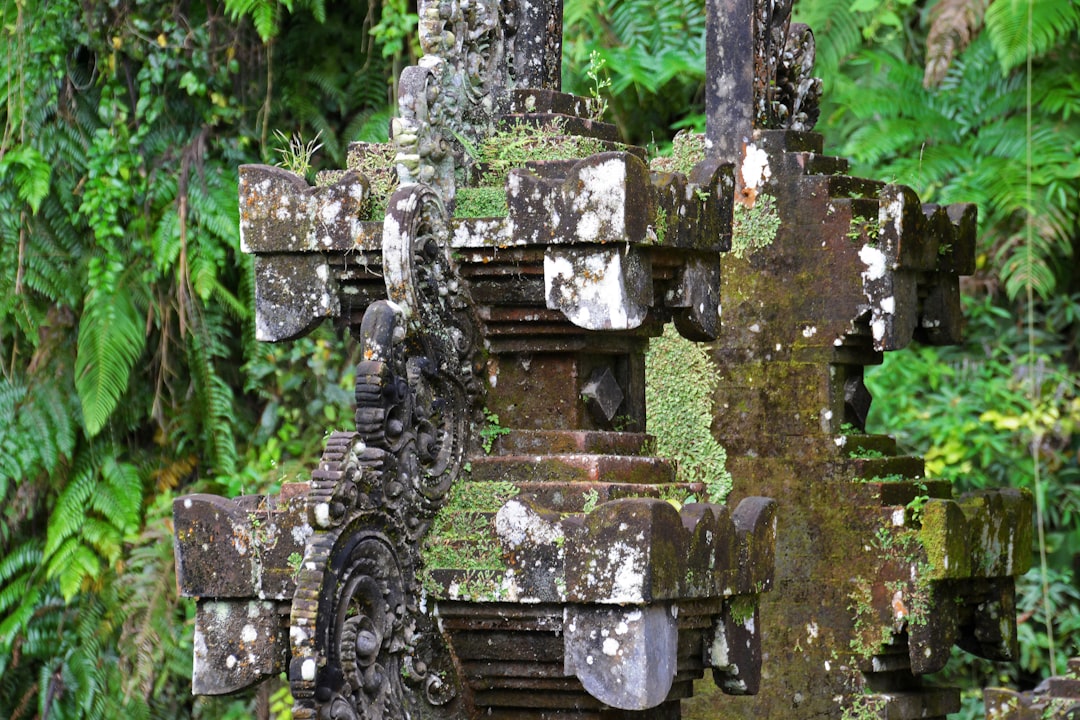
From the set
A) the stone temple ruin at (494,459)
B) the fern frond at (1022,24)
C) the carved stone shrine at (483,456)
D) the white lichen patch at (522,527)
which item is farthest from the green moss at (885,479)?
the fern frond at (1022,24)

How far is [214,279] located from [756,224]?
3.86 metres

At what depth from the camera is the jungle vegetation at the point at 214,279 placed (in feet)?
31.9

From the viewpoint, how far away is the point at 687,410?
24.2ft

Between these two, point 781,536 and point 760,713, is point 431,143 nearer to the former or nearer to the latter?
point 781,536

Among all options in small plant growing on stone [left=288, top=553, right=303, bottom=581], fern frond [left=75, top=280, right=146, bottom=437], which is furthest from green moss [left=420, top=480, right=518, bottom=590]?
fern frond [left=75, top=280, right=146, bottom=437]

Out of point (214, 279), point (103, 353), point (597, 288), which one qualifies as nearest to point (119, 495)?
point (103, 353)

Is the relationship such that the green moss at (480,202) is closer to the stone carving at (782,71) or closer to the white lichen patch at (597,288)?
the white lichen patch at (597,288)

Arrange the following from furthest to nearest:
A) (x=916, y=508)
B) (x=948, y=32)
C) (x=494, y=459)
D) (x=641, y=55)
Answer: (x=641, y=55), (x=948, y=32), (x=916, y=508), (x=494, y=459)

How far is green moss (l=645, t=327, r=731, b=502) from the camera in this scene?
7305mm

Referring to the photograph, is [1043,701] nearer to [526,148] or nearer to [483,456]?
[483,456]

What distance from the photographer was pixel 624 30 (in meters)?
11.0

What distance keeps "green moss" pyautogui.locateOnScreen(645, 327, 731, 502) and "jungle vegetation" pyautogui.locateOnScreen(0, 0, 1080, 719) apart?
113 inches

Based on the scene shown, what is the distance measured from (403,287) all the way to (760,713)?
291cm

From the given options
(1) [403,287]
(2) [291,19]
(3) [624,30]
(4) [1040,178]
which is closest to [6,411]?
(2) [291,19]
